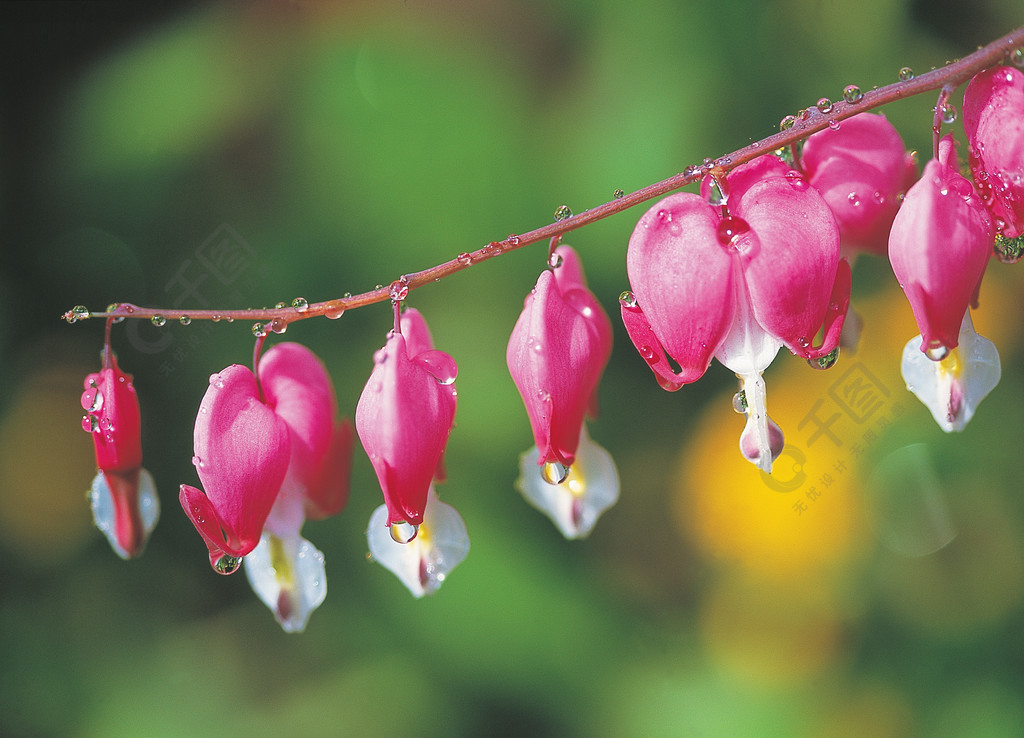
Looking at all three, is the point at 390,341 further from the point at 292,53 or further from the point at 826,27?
the point at 292,53

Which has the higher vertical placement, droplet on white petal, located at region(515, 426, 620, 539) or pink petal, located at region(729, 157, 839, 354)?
pink petal, located at region(729, 157, 839, 354)

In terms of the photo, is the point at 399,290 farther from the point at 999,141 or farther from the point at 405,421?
the point at 999,141

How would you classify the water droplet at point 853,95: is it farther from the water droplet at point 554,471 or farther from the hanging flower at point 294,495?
the hanging flower at point 294,495

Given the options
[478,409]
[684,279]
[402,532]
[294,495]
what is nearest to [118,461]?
[294,495]

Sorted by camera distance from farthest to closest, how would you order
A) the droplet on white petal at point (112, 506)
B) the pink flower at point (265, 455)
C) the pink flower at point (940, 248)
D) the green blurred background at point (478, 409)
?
the green blurred background at point (478, 409) < the droplet on white petal at point (112, 506) < the pink flower at point (265, 455) < the pink flower at point (940, 248)

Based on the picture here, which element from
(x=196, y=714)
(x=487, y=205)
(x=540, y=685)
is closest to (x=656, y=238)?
(x=487, y=205)

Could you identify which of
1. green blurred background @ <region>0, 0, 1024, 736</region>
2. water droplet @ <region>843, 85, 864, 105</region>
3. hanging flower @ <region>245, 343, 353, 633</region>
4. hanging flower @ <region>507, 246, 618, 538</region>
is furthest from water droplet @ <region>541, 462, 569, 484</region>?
green blurred background @ <region>0, 0, 1024, 736</region>

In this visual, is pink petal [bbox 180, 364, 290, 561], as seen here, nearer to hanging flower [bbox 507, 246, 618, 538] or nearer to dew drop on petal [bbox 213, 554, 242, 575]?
dew drop on petal [bbox 213, 554, 242, 575]

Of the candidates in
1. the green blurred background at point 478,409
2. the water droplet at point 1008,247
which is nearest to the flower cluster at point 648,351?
the water droplet at point 1008,247

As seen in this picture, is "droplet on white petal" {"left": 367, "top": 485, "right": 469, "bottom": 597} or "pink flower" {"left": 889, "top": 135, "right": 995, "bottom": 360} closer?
"pink flower" {"left": 889, "top": 135, "right": 995, "bottom": 360}
